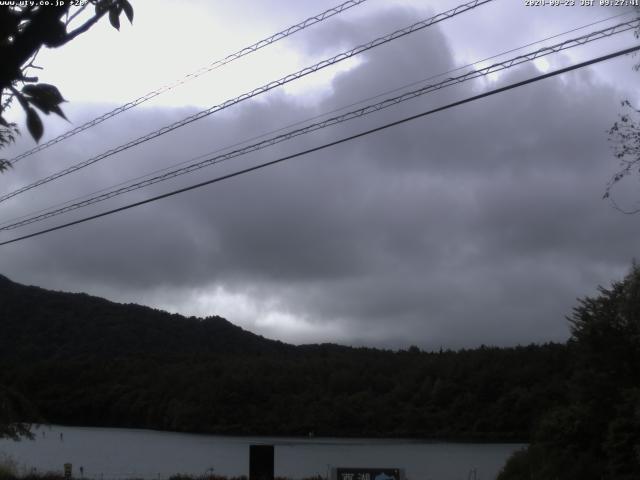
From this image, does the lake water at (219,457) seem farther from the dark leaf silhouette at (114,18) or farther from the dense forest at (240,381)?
the dark leaf silhouette at (114,18)

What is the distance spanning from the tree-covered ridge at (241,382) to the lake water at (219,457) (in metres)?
5.38

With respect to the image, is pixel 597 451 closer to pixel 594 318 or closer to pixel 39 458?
pixel 594 318

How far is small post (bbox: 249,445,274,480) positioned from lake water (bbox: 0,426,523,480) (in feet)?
39.4

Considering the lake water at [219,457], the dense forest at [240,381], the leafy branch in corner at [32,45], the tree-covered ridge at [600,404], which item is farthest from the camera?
the dense forest at [240,381]

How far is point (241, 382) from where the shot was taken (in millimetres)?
73000

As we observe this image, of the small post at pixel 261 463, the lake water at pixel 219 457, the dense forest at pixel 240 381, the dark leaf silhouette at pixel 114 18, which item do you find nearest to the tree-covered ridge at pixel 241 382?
the dense forest at pixel 240 381

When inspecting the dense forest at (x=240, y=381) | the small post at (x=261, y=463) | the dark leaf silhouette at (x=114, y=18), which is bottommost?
the small post at (x=261, y=463)

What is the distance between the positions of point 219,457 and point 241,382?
28627 millimetres

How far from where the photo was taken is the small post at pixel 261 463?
61.0 feet

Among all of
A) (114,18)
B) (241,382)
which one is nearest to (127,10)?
(114,18)

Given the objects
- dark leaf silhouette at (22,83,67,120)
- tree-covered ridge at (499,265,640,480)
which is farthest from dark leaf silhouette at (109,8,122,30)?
tree-covered ridge at (499,265,640,480)

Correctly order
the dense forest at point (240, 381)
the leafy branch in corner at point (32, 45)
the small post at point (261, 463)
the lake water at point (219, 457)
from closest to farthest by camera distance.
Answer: the leafy branch in corner at point (32, 45) → the small post at point (261, 463) → the lake water at point (219, 457) → the dense forest at point (240, 381)

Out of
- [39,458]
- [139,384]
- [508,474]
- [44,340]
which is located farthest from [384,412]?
[508,474]

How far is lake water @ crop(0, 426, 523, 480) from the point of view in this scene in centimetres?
3453
